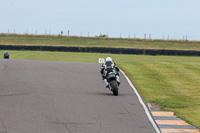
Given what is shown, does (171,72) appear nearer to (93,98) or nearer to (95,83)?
(95,83)

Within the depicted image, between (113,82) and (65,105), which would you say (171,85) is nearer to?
(113,82)

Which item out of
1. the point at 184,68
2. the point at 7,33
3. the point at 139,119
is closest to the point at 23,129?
the point at 139,119

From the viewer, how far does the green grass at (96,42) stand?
73438 mm

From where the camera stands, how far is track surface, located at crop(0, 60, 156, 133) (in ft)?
38.5

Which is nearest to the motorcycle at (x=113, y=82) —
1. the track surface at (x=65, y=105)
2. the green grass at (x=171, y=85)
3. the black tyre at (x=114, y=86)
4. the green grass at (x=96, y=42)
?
the black tyre at (x=114, y=86)

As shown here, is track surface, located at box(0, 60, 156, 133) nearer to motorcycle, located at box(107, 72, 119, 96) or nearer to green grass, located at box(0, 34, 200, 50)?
motorcycle, located at box(107, 72, 119, 96)

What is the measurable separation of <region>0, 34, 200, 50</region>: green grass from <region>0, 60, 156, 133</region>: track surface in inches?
1958

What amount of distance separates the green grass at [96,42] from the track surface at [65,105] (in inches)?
1958

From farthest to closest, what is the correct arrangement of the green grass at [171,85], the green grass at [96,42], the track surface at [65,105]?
the green grass at [96,42], the green grass at [171,85], the track surface at [65,105]

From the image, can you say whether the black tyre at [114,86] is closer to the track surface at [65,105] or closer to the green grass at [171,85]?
the track surface at [65,105]

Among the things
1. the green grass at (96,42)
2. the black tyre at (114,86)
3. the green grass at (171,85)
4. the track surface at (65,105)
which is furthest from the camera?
the green grass at (96,42)

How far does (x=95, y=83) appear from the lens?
2112 cm

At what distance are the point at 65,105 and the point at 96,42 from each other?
61.7 m

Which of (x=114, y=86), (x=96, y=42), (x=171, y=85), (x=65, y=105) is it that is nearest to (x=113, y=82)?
(x=114, y=86)
